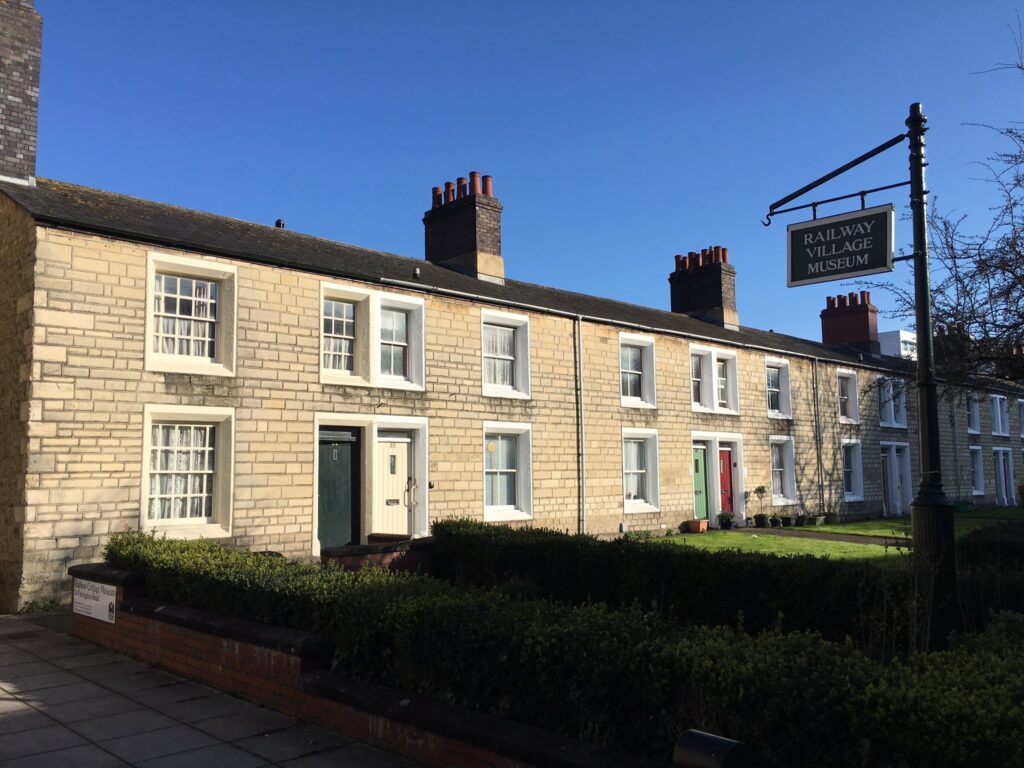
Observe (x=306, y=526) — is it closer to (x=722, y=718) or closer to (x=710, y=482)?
(x=722, y=718)

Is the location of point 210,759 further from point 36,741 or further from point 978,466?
point 978,466

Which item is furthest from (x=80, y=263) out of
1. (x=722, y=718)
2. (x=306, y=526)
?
(x=722, y=718)

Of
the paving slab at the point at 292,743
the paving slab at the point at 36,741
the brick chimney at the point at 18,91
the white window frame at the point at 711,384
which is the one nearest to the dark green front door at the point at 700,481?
the white window frame at the point at 711,384

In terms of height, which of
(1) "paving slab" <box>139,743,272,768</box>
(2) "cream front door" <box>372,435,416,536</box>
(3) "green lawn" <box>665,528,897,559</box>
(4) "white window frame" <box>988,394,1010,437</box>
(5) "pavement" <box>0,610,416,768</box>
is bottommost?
(5) "pavement" <box>0,610,416,768</box>

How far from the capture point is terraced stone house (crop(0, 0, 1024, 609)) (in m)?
11.6

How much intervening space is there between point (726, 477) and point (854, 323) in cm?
1429

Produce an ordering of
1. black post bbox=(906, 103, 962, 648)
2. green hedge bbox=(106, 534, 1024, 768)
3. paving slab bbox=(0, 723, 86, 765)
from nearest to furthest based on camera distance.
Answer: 1. green hedge bbox=(106, 534, 1024, 768)
2. paving slab bbox=(0, 723, 86, 765)
3. black post bbox=(906, 103, 962, 648)

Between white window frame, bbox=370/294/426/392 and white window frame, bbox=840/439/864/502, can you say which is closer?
white window frame, bbox=370/294/426/392

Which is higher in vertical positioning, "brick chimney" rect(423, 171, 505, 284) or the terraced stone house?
"brick chimney" rect(423, 171, 505, 284)

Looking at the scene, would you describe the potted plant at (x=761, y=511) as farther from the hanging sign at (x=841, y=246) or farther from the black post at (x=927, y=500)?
the black post at (x=927, y=500)

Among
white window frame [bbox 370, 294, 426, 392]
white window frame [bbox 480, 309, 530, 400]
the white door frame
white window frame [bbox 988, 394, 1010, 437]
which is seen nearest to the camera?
white window frame [bbox 370, 294, 426, 392]

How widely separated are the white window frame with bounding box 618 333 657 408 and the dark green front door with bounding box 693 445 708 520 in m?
2.65

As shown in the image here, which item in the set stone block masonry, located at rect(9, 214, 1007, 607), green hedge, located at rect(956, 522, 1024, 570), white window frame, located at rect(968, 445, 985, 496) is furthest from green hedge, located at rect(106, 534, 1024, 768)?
white window frame, located at rect(968, 445, 985, 496)

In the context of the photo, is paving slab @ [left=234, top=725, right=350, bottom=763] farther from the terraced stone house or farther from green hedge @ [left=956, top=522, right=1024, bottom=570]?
green hedge @ [left=956, top=522, right=1024, bottom=570]
